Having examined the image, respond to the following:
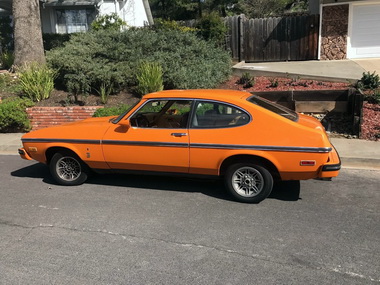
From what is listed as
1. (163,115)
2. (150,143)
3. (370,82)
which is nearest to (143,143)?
(150,143)

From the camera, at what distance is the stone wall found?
15.1m

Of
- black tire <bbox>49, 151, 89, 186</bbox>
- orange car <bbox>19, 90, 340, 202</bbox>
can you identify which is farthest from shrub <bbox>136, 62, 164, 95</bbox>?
black tire <bbox>49, 151, 89, 186</bbox>

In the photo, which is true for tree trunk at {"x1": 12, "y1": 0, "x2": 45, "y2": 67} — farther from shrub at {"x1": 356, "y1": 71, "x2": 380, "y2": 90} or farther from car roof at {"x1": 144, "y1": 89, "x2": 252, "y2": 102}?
shrub at {"x1": 356, "y1": 71, "x2": 380, "y2": 90}

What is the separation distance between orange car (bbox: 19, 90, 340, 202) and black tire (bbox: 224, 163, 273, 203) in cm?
1

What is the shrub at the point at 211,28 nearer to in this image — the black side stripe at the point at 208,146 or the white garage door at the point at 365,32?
the white garage door at the point at 365,32

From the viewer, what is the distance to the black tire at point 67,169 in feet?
18.0

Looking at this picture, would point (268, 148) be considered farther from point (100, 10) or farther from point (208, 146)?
point (100, 10)

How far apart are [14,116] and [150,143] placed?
6.28 metres

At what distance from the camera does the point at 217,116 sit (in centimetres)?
477

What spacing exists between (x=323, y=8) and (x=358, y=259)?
14.4 metres

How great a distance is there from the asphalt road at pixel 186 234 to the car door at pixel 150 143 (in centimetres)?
46

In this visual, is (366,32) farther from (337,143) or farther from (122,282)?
(122,282)

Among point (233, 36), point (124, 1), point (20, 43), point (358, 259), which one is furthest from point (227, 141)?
point (124, 1)

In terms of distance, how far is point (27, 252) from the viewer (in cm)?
364
